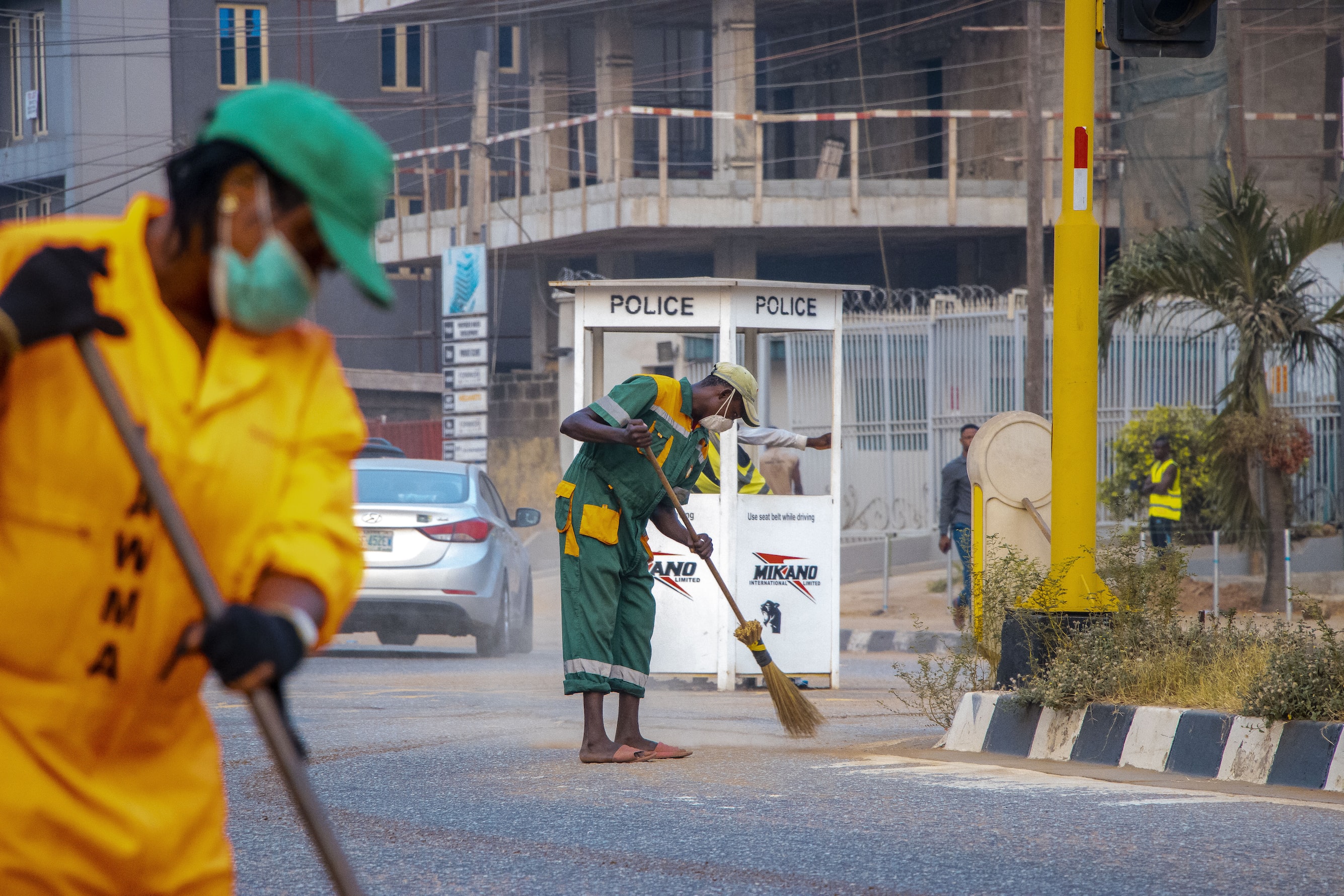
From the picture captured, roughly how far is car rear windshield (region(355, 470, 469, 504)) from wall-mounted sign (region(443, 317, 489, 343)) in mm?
11286

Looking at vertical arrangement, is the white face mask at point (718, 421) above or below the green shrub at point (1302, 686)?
above

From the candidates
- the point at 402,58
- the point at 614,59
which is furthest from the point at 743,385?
the point at 402,58

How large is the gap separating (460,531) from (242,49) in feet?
93.4

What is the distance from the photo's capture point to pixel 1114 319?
55.7 ft

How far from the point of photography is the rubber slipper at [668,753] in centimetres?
755

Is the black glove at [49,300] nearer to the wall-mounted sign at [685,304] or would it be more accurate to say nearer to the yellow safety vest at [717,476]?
the wall-mounted sign at [685,304]

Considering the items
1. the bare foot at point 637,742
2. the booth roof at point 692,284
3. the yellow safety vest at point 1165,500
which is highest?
the booth roof at point 692,284

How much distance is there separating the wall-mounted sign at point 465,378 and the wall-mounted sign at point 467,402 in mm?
80

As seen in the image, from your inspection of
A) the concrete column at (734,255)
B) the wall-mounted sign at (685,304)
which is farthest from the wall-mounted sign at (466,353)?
the wall-mounted sign at (685,304)

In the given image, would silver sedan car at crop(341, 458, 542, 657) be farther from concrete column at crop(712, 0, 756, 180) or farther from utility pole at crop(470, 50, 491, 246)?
concrete column at crop(712, 0, 756, 180)

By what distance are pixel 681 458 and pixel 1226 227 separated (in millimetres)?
10407

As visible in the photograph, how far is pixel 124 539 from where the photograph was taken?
94.0 inches

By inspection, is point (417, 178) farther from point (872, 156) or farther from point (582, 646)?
point (582, 646)

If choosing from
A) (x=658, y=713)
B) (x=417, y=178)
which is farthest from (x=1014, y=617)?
(x=417, y=178)
